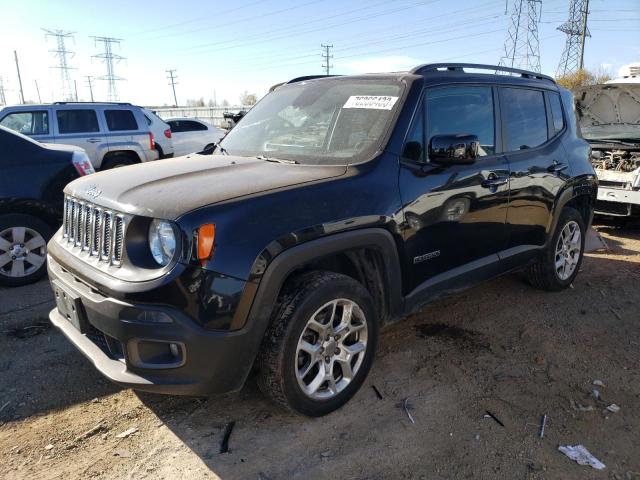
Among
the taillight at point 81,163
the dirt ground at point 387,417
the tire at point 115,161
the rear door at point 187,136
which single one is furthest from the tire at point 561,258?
the rear door at point 187,136

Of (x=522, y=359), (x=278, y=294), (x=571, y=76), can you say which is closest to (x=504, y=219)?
(x=522, y=359)

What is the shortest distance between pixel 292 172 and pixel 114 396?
5.78 ft

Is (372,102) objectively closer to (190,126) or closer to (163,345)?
(163,345)

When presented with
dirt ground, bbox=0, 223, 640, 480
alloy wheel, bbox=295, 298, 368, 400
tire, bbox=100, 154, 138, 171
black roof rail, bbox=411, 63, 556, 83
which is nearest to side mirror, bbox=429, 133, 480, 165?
black roof rail, bbox=411, 63, 556, 83

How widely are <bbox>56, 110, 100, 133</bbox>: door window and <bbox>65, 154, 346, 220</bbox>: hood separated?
26.0 ft

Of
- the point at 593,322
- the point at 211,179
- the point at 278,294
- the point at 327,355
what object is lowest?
the point at 593,322

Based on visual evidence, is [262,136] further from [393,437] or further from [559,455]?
[559,455]

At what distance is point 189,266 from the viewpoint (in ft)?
7.89

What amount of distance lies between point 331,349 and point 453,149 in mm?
1454

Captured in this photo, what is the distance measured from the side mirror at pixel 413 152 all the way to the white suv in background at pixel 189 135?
12.3 metres

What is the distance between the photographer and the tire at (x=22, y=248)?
5.05 m

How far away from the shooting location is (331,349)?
2.97 metres

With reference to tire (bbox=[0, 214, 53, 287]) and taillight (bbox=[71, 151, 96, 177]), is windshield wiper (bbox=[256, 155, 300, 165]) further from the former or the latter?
tire (bbox=[0, 214, 53, 287])

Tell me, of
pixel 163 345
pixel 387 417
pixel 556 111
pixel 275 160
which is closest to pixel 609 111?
pixel 556 111
